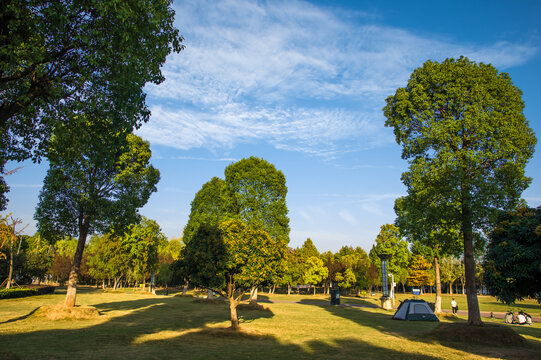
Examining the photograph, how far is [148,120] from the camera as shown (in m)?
12.9

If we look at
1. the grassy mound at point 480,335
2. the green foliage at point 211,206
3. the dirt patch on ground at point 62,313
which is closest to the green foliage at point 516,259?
the grassy mound at point 480,335

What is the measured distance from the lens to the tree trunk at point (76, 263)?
22.6 metres

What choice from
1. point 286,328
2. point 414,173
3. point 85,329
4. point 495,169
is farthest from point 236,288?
point 495,169

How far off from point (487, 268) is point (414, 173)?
24.4 feet

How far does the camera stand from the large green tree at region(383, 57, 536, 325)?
57.0 ft

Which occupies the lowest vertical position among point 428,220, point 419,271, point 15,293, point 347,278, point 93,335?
point 15,293

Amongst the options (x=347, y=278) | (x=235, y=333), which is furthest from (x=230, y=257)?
(x=347, y=278)

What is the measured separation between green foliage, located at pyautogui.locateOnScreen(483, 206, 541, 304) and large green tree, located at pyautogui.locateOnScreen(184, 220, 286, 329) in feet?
34.9

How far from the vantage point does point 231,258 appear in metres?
17.8

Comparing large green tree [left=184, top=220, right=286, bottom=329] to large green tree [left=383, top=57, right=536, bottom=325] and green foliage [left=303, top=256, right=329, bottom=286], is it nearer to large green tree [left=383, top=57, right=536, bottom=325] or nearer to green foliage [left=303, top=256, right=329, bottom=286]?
large green tree [left=383, top=57, right=536, bottom=325]

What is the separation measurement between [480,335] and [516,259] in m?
6.84

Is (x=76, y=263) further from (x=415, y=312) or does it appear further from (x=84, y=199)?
(x=415, y=312)

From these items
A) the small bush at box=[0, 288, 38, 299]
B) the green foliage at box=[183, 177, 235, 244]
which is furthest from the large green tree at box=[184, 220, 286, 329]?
the small bush at box=[0, 288, 38, 299]

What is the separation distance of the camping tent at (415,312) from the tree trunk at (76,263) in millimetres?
25274
